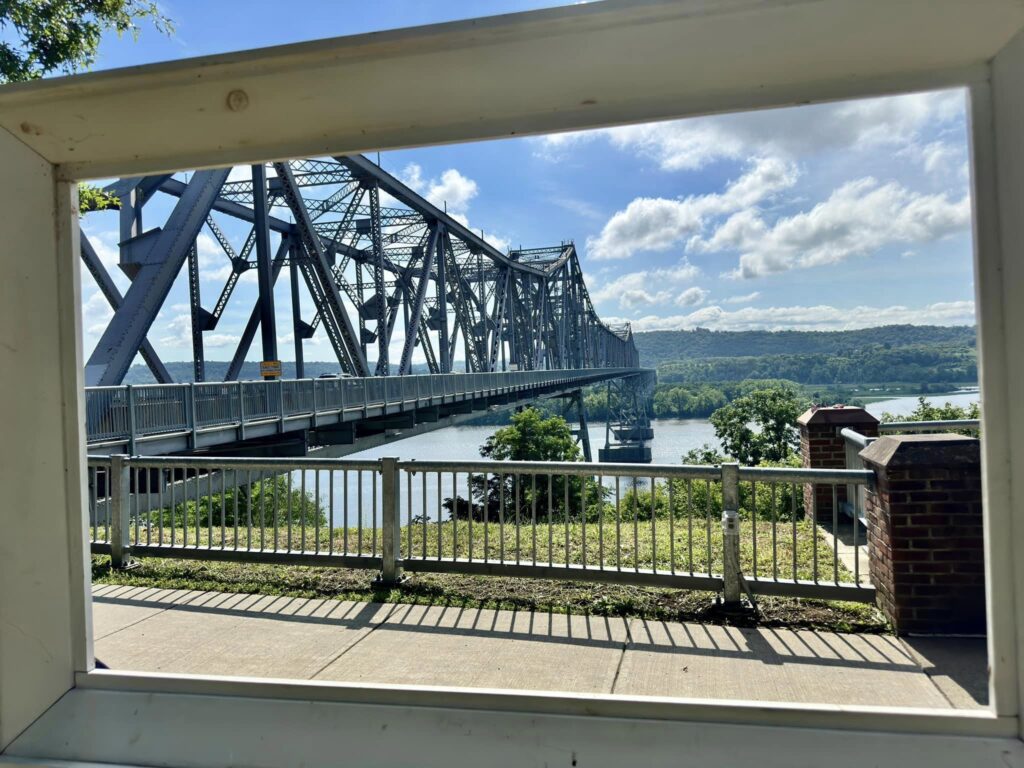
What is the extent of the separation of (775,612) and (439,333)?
39042 mm

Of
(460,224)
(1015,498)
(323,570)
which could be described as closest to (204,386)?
(323,570)

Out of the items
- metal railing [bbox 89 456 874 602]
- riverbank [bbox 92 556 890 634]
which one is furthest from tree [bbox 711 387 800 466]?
riverbank [bbox 92 556 890 634]

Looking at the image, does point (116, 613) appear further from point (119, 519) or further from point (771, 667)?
point (771, 667)

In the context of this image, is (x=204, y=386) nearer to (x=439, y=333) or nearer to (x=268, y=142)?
(x=268, y=142)

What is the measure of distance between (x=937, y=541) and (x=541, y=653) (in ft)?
7.71

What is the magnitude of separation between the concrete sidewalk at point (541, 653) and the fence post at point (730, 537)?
278mm

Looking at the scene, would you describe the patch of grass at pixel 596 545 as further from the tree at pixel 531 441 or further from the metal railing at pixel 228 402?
the tree at pixel 531 441

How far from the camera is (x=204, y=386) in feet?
45.6

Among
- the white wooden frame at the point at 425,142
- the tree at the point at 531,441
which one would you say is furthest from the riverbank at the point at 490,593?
the tree at the point at 531,441

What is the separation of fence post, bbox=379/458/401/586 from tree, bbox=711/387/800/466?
90.2 feet

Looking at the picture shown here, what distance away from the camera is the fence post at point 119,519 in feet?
18.9

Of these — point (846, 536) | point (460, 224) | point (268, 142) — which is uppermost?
point (460, 224)

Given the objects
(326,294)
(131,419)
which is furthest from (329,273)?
(131,419)

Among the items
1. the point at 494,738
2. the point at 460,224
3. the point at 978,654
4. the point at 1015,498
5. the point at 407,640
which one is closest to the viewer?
the point at 1015,498
